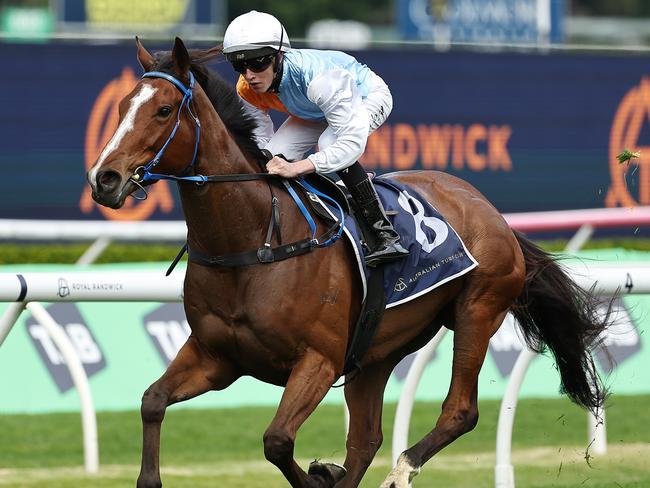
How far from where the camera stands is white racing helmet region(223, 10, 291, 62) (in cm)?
427

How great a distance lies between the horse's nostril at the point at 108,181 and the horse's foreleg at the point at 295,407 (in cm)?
84

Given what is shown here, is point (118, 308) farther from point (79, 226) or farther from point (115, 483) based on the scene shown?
point (115, 483)

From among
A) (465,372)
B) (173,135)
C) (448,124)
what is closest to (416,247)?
(465,372)

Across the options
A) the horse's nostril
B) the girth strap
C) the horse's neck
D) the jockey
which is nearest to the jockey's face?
the jockey

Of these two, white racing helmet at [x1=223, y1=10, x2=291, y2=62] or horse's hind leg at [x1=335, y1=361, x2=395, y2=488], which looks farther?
horse's hind leg at [x1=335, y1=361, x2=395, y2=488]

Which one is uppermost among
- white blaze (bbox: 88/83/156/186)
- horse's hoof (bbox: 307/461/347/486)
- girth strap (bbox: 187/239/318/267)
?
white blaze (bbox: 88/83/156/186)

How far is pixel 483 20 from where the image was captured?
18.6 metres

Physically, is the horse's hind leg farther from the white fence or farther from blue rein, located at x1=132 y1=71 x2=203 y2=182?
blue rein, located at x1=132 y1=71 x2=203 y2=182

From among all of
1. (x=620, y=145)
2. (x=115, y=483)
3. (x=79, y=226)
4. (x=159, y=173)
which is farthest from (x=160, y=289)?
(x=620, y=145)

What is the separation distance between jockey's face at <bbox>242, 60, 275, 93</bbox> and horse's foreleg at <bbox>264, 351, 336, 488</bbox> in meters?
0.85

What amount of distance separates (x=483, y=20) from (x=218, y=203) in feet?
48.6

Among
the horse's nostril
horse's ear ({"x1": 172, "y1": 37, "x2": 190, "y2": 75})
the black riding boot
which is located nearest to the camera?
the horse's nostril

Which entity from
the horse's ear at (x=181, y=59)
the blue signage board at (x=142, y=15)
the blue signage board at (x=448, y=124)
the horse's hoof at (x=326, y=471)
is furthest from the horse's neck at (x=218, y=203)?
the blue signage board at (x=142, y=15)

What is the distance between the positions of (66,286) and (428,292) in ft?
4.36
